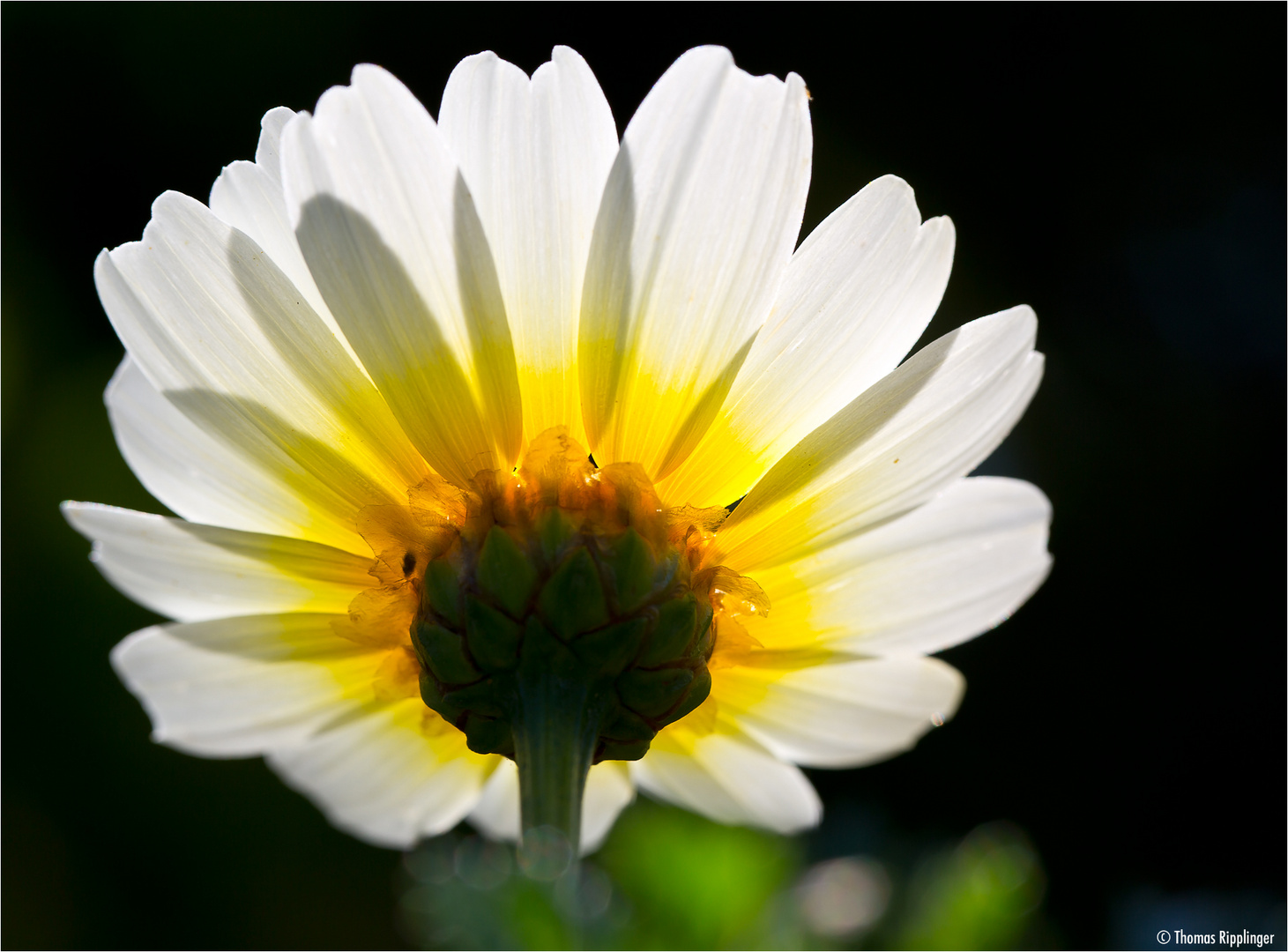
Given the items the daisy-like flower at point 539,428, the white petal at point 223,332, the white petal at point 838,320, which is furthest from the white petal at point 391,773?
the white petal at point 838,320

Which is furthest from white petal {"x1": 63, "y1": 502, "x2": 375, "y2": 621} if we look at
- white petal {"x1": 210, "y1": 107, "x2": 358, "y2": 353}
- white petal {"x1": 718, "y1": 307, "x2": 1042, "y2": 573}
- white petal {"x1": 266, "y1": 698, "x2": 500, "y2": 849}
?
white petal {"x1": 718, "y1": 307, "x2": 1042, "y2": 573}

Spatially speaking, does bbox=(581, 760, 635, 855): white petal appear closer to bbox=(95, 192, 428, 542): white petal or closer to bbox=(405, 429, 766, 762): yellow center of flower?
bbox=(405, 429, 766, 762): yellow center of flower

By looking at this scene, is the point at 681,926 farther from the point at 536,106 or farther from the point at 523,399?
the point at 536,106

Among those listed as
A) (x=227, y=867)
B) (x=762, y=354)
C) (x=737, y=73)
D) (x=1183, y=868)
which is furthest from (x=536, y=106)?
(x=1183, y=868)

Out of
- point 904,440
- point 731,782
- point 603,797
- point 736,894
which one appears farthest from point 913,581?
point 736,894

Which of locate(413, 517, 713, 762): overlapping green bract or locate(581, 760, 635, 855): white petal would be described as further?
locate(581, 760, 635, 855): white petal

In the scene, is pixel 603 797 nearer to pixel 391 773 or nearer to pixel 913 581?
pixel 391 773

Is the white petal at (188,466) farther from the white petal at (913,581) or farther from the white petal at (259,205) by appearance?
the white petal at (913,581)
